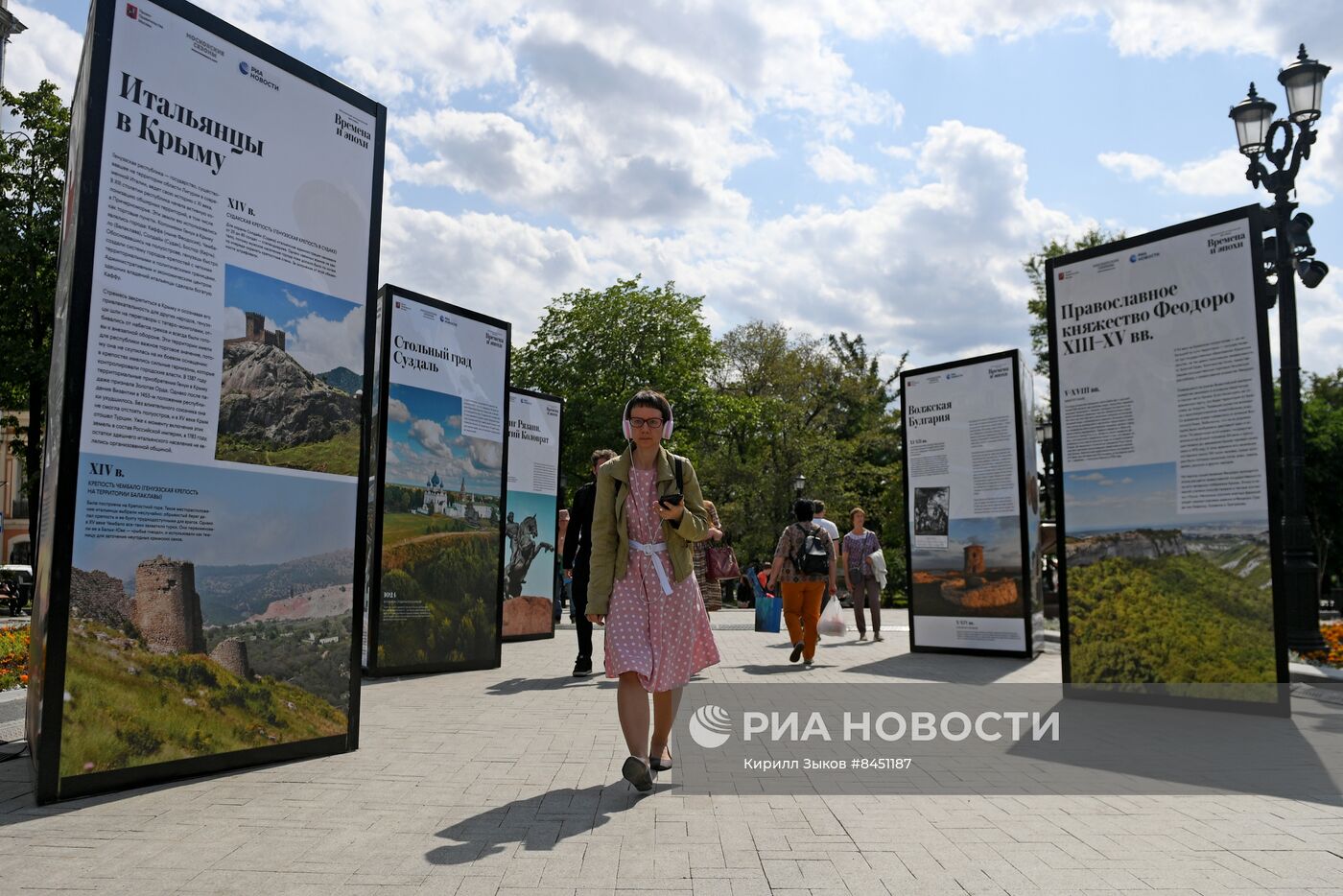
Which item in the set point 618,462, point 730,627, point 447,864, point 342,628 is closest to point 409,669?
point 342,628

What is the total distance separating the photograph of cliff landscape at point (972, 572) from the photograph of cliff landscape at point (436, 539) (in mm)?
5823

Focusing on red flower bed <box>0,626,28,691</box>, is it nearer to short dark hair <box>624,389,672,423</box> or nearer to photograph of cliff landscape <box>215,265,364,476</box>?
photograph of cliff landscape <box>215,265,364,476</box>

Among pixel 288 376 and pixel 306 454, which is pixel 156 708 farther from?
pixel 288 376

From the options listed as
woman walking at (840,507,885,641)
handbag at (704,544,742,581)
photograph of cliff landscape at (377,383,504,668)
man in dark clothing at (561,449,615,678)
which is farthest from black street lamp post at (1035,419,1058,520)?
photograph of cliff landscape at (377,383,504,668)

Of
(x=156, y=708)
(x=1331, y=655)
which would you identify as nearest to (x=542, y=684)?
(x=156, y=708)

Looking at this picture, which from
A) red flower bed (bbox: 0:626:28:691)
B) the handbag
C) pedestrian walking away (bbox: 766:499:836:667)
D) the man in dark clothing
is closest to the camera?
red flower bed (bbox: 0:626:28:691)

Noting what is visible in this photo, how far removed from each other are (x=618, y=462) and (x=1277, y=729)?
526cm

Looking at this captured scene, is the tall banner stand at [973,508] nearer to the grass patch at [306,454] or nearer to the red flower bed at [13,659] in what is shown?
the grass patch at [306,454]

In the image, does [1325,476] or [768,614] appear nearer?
[768,614]

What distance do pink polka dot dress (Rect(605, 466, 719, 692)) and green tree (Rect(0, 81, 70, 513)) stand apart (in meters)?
18.8

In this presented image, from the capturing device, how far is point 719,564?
1335 centimetres

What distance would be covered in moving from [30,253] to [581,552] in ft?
59.5

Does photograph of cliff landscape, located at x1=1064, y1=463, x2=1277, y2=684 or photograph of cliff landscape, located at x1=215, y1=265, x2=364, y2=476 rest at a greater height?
photograph of cliff landscape, located at x1=215, y1=265, x2=364, y2=476

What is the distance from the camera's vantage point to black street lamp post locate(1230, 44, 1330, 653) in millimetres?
12148
